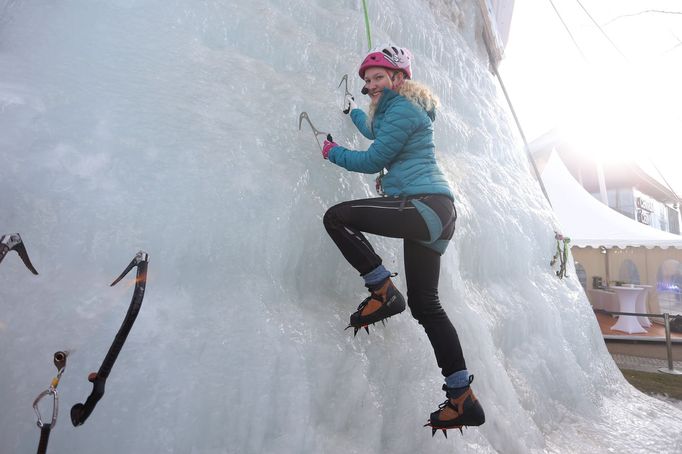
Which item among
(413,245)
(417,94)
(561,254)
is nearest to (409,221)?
(413,245)

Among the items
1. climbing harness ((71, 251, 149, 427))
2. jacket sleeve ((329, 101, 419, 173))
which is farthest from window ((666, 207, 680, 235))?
climbing harness ((71, 251, 149, 427))

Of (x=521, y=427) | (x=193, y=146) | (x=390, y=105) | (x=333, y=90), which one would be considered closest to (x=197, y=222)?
(x=193, y=146)

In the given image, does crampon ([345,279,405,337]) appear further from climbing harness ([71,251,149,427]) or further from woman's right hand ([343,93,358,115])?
woman's right hand ([343,93,358,115])

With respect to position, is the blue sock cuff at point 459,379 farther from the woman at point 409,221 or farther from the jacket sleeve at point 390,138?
the jacket sleeve at point 390,138

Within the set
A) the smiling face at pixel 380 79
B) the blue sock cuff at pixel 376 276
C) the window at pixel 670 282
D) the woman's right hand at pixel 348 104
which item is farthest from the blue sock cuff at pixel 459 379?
the window at pixel 670 282

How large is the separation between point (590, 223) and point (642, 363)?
408 centimetres

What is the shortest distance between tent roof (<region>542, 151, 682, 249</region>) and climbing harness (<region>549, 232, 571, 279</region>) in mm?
6206

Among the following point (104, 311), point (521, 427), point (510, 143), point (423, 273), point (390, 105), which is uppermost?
point (510, 143)

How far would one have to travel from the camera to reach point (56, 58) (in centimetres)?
167

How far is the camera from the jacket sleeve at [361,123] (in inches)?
74.0

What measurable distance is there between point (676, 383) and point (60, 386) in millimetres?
6627

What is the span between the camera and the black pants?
1451 millimetres

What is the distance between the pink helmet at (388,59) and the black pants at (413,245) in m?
0.54

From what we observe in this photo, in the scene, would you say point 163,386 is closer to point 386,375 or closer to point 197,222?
point 197,222
